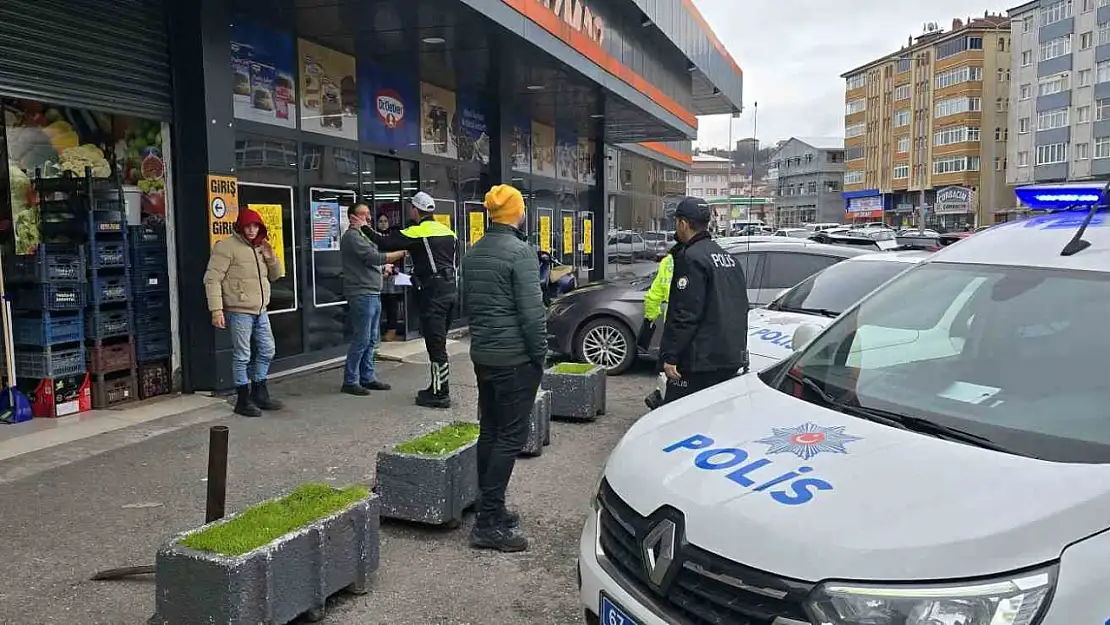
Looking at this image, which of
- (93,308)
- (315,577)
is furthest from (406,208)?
(315,577)

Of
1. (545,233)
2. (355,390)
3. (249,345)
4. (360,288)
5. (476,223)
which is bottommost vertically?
(355,390)

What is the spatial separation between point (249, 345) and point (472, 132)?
743 centimetres

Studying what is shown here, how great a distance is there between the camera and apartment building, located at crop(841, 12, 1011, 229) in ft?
264

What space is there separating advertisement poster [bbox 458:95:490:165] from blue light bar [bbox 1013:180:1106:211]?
34.0 feet

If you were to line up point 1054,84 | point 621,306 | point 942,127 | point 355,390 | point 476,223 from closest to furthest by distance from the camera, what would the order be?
point 355,390 < point 621,306 < point 476,223 < point 1054,84 < point 942,127

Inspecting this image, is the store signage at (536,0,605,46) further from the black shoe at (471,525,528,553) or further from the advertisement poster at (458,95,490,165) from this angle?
the black shoe at (471,525,528,553)

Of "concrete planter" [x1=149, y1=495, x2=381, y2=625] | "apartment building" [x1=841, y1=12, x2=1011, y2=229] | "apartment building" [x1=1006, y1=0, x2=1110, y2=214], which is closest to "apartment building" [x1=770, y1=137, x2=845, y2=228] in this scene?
"apartment building" [x1=841, y1=12, x2=1011, y2=229]

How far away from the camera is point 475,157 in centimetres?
1411

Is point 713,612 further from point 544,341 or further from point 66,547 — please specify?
point 66,547

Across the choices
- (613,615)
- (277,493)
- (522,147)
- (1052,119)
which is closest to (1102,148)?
(1052,119)

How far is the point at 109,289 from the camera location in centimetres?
760

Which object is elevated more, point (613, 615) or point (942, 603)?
point (942, 603)

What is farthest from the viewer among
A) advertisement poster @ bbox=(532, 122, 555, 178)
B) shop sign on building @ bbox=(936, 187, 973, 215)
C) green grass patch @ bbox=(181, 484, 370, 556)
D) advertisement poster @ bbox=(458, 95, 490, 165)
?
shop sign on building @ bbox=(936, 187, 973, 215)

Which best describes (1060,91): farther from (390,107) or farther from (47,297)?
(47,297)
